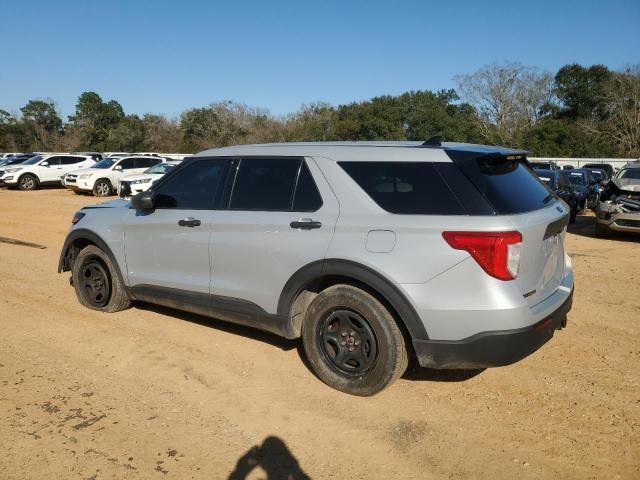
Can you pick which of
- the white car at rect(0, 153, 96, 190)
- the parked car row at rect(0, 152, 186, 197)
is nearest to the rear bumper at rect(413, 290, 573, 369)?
the parked car row at rect(0, 152, 186, 197)

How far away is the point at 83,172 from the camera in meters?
22.0

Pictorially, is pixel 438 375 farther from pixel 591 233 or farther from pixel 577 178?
pixel 577 178

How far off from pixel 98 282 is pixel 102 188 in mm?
17866

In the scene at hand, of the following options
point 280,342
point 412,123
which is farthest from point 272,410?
point 412,123

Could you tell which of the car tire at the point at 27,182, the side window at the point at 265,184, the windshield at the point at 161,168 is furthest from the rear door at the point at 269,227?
the car tire at the point at 27,182

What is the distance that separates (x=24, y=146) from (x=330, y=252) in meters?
81.4

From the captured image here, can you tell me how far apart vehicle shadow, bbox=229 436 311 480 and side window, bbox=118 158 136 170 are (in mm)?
20993

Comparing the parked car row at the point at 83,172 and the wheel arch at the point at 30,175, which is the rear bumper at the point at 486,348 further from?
the wheel arch at the point at 30,175

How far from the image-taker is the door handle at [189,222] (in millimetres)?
4499

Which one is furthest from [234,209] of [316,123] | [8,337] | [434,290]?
[316,123]

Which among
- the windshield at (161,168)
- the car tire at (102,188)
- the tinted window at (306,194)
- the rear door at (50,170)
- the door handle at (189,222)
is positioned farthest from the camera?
the rear door at (50,170)

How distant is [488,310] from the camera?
321cm

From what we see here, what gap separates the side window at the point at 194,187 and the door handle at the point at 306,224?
0.96 metres

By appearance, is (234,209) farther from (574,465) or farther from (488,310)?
(574,465)
